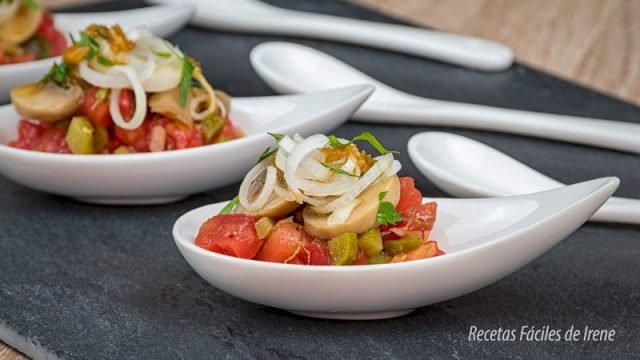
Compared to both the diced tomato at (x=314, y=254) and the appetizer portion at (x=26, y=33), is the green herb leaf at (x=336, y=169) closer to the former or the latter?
the diced tomato at (x=314, y=254)

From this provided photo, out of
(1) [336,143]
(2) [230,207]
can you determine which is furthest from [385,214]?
(2) [230,207]

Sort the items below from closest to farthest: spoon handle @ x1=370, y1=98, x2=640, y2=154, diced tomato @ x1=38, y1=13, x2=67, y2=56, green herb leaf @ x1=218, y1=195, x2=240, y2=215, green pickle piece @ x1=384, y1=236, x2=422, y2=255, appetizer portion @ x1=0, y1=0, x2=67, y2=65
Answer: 1. green pickle piece @ x1=384, y1=236, x2=422, y2=255
2. green herb leaf @ x1=218, y1=195, x2=240, y2=215
3. spoon handle @ x1=370, y1=98, x2=640, y2=154
4. appetizer portion @ x1=0, y1=0, x2=67, y2=65
5. diced tomato @ x1=38, y1=13, x2=67, y2=56

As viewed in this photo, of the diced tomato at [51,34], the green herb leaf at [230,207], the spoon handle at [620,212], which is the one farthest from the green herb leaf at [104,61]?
the spoon handle at [620,212]

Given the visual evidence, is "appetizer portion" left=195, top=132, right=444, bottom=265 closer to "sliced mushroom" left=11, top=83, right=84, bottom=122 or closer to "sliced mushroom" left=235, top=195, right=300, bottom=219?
"sliced mushroom" left=235, top=195, right=300, bottom=219

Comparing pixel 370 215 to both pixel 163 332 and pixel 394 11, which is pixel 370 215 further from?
pixel 394 11

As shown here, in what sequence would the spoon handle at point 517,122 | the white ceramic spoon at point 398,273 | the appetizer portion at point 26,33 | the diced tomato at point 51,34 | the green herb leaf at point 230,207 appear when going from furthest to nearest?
the diced tomato at point 51,34 → the appetizer portion at point 26,33 → the spoon handle at point 517,122 → the green herb leaf at point 230,207 → the white ceramic spoon at point 398,273

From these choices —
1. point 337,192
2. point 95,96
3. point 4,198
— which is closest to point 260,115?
point 95,96

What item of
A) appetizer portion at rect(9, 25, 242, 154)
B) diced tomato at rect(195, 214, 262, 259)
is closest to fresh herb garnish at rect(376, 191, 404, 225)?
diced tomato at rect(195, 214, 262, 259)
